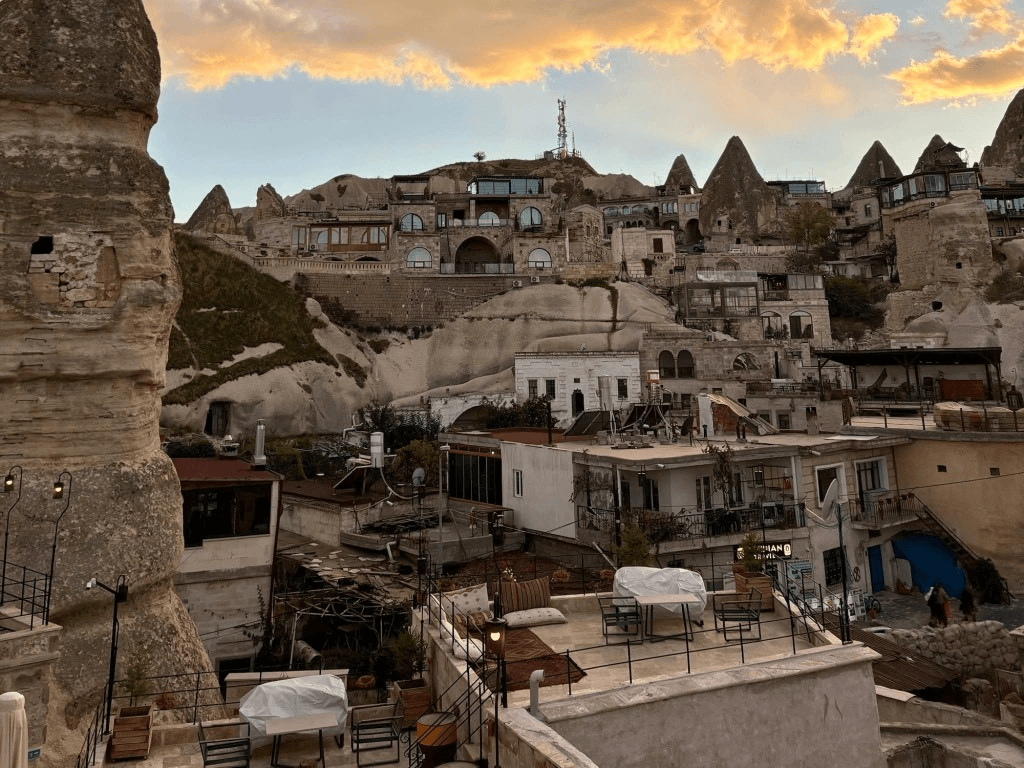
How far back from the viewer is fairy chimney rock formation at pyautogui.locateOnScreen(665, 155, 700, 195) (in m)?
97.3

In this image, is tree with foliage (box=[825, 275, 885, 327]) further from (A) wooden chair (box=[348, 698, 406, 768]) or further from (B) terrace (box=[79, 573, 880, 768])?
(A) wooden chair (box=[348, 698, 406, 768])

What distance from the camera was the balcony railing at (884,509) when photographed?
26.1 m

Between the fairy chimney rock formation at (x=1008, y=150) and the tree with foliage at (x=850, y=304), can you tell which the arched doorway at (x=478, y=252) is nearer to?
the tree with foliage at (x=850, y=304)

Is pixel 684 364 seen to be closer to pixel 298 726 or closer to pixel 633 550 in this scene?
pixel 633 550

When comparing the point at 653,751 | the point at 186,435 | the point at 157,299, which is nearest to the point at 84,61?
the point at 157,299

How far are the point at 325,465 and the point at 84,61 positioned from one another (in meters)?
32.7

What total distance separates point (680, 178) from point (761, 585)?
95.7 m

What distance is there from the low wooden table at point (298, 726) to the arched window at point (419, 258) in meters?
56.2

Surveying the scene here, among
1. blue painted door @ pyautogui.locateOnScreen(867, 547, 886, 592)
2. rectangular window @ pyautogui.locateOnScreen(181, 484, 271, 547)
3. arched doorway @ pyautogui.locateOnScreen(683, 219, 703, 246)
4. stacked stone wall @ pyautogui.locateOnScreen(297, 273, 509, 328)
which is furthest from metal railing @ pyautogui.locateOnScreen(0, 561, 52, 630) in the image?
arched doorway @ pyautogui.locateOnScreen(683, 219, 703, 246)

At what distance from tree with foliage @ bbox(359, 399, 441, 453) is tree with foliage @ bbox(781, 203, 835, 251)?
50097 mm

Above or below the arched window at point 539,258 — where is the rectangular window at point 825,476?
below

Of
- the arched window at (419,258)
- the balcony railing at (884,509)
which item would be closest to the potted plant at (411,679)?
the balcony railing at (884,509)

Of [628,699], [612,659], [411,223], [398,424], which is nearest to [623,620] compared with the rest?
[612,659]

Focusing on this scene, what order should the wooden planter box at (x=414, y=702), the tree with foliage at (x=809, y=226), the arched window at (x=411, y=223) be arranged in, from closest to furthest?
the wooden planter box at (x=414, y=702)
the arched window at (x=411, y=223)
the tree with foliage at (x=809, y=226)
